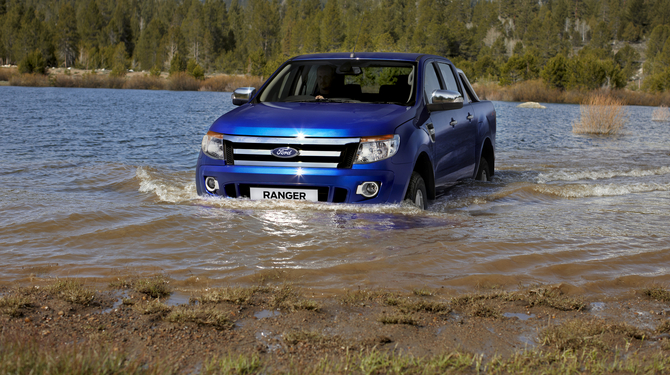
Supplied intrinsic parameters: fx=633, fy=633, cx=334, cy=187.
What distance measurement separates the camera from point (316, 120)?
18.5 feet

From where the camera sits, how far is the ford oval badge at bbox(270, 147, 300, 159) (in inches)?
217

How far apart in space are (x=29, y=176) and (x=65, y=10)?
149925mm

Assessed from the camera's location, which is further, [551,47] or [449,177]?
[551,47]

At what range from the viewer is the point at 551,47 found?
13538 centimetres

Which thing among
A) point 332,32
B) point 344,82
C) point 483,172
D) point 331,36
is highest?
point 332,32

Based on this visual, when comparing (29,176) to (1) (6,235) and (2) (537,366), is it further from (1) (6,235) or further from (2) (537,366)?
(2) (537,366)

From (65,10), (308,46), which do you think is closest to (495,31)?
(308,46)

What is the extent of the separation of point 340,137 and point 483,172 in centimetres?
389

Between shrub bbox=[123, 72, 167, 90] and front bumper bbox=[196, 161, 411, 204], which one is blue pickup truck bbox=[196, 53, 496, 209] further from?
shrub bbox=[123, 72, 167, 90]

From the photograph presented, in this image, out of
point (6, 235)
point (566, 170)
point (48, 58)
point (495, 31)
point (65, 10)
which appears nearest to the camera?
point (6, 235)

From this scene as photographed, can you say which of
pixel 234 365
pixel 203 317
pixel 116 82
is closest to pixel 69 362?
pixel 234 365

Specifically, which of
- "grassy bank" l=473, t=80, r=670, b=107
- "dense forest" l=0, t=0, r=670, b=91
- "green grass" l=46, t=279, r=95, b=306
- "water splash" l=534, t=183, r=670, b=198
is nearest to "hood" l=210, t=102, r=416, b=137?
"green grass" l=46, t=279, r=95, b=306

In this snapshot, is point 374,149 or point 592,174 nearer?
point 374,149

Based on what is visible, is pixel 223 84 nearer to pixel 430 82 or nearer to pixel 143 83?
pixel 143 83
